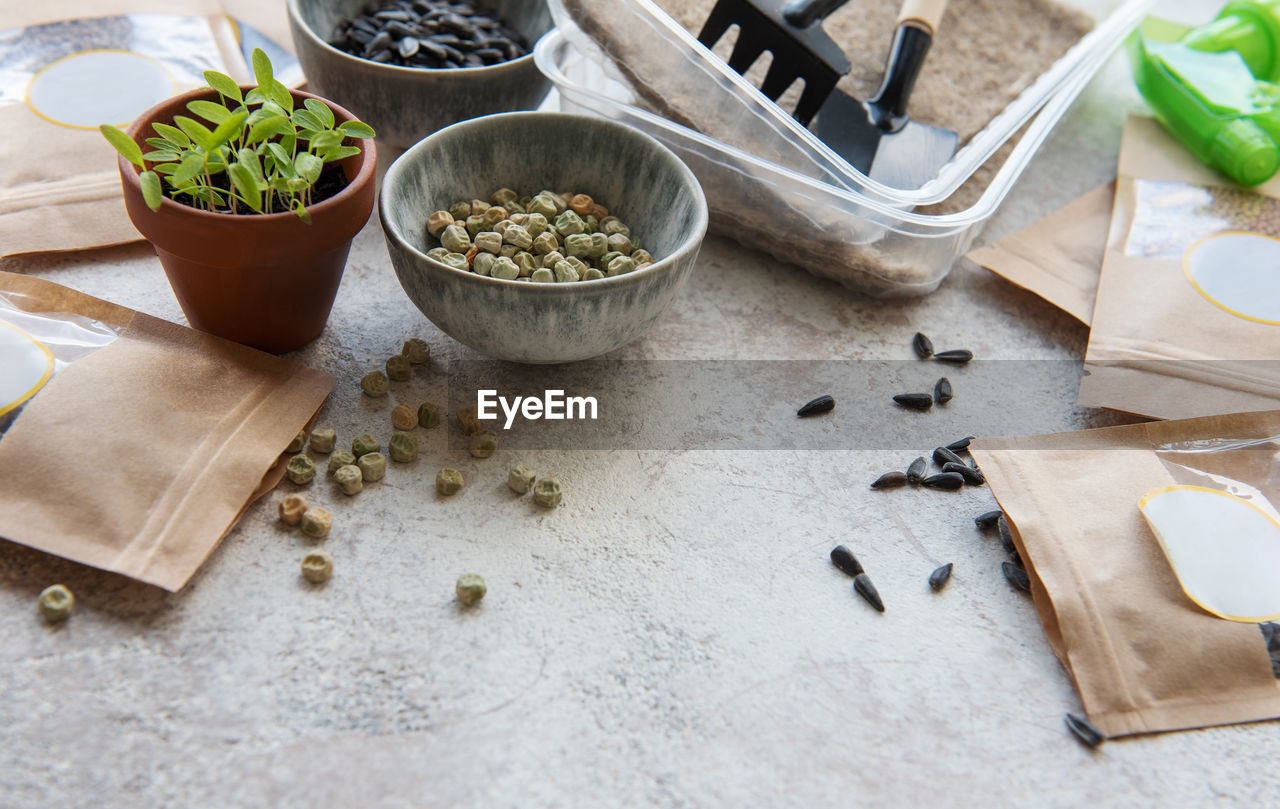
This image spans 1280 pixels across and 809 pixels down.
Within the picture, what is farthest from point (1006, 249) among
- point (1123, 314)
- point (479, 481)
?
point (479, 481)

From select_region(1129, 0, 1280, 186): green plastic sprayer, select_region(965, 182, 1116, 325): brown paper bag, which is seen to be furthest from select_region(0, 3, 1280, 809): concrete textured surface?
select_region(1129, 0, 1280, 186): green plastic sprayer

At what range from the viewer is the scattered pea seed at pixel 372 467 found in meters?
0.89

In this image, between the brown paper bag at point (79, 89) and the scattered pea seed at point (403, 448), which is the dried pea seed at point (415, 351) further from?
the brown paper bag at point (79, 89)

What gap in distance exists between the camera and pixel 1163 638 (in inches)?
31.3

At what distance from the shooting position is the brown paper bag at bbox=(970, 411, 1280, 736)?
0.78 meters

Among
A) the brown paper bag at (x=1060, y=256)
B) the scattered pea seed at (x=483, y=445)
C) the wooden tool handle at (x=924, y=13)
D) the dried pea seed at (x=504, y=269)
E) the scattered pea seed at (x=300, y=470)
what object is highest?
the wooden tool handle at (x=924, y=13)

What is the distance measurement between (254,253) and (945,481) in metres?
0.71

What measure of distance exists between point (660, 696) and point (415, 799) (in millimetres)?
203

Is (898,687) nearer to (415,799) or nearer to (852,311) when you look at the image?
(415,799)

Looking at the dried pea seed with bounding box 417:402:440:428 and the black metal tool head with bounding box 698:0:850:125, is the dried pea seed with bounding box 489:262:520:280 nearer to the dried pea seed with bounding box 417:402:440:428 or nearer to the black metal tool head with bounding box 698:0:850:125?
the dried pea seed with bounding box 417:402:440:428

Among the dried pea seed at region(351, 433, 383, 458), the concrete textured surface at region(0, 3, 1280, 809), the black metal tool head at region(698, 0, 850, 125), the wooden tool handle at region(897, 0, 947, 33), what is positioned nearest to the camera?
the concrete textured surface at region(0, 3, 1280, 809)

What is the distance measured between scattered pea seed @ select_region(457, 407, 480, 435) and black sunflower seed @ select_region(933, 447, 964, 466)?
477mm

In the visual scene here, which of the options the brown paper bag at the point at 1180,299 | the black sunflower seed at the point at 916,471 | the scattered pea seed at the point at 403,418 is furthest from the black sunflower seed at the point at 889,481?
the scattered pea seed at the point at 403,418

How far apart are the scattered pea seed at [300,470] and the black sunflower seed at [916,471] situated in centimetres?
59
